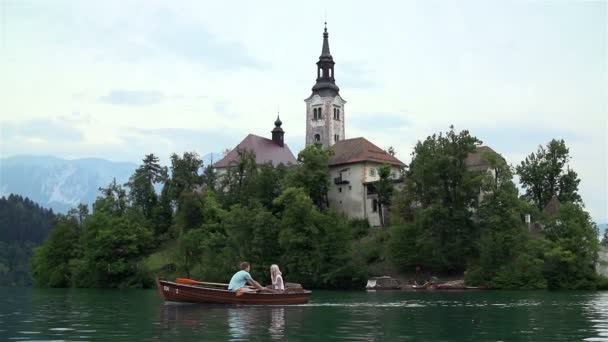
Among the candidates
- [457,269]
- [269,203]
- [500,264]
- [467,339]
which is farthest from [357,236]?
[467,339]

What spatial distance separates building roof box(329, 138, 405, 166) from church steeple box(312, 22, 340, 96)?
20463 millimetres

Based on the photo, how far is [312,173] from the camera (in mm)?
91625

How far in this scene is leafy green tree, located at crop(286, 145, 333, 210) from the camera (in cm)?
9050

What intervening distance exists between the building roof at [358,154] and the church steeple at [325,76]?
67.1 ft

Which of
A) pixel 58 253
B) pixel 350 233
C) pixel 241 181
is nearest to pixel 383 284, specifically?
pixel 350 233

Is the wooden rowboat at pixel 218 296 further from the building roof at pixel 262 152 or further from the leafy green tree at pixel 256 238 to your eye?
the building roof at pixel 262 152

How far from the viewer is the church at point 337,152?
96812 millimetres

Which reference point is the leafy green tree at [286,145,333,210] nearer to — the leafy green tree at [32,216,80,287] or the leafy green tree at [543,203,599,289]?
the leafy green tree at [32,216,80,287]

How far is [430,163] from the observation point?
7588cm

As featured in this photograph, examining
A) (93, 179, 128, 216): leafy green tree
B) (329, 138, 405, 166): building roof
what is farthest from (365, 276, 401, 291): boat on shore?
(93, 179, 128, 216): leafy green tree

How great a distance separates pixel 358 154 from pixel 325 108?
25685 millimetres

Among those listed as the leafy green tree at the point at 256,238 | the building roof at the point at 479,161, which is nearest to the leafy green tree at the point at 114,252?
the leafy green tree at the point at 256,238

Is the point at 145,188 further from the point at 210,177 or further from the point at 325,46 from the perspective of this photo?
the point at 325,46

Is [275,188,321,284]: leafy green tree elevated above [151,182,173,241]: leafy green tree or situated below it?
below
